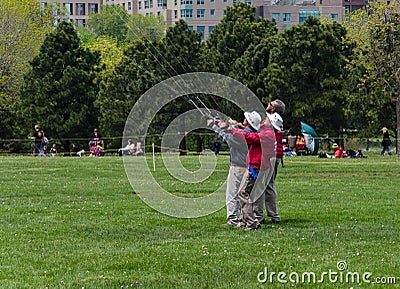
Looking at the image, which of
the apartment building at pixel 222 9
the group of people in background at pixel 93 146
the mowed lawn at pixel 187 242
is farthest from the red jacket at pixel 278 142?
the apartment building at pixel 222 9

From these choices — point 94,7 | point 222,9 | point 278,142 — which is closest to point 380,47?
point 278,142

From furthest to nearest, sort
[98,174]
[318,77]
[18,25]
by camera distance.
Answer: [18,25] → [318,77] → [98,174]

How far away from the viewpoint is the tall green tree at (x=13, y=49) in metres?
61.3

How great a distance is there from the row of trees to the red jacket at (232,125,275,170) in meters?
33.4

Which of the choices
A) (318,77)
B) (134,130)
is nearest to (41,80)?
(134,130)

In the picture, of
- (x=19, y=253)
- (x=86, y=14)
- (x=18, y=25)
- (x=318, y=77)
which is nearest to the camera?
(x=19, y=253)

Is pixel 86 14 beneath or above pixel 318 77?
above

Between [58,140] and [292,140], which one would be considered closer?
[292,140]

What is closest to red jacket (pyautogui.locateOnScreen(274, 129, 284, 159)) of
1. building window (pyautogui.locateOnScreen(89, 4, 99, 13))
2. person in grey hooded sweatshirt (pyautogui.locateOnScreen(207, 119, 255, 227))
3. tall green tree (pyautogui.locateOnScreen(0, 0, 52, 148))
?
person in grey hooded sweatshirt (pyautogui.locateOnScreen(207, 119, 255, 227))

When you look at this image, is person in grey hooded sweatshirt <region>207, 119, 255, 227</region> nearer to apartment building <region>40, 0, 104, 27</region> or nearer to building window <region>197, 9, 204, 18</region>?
building window <region>197, 9, 204, 18</region>

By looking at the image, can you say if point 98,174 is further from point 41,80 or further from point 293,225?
point 41,80

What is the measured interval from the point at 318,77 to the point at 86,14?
459ft

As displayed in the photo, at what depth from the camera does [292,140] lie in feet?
155

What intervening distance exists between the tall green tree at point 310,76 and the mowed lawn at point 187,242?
95.4ft
